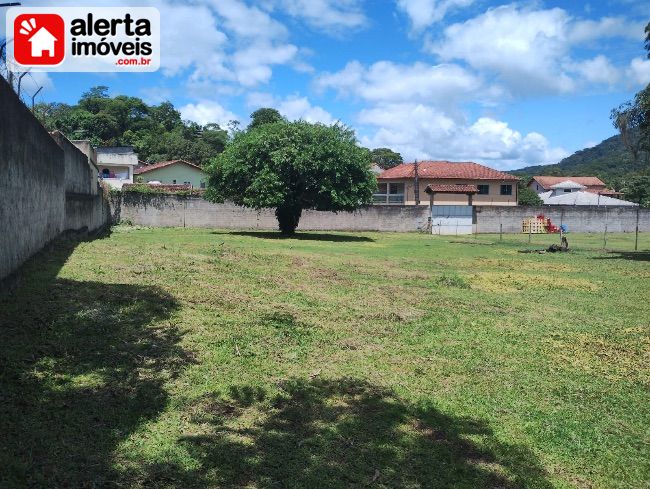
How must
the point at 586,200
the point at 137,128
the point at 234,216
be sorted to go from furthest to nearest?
1. the point at 137,128
2. the point at 586,200
3. the point at 234,216

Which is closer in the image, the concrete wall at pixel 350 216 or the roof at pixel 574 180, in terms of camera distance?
the concrete wall at pixel 350 216

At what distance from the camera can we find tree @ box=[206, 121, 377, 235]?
25047mm

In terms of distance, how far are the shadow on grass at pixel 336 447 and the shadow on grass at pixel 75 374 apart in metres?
0.49

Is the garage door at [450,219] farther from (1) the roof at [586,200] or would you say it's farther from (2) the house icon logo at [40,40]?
(2) the house icon logo at [40,40]

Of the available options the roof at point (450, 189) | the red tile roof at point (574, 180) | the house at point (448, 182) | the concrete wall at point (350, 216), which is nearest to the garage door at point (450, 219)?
the concrete wall at point (350, 216)

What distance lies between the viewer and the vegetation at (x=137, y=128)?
229ft

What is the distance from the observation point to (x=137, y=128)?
79750 millimetres

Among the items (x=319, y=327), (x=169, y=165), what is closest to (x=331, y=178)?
(x=319, y=327)

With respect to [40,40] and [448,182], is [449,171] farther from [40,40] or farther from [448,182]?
[40,40]

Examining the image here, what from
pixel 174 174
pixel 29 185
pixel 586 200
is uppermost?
pixel 174 174

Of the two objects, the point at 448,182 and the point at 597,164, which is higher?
the point at 597,164

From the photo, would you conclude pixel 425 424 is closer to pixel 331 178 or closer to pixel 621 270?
pixel 621 270

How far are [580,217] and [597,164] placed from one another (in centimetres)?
9378

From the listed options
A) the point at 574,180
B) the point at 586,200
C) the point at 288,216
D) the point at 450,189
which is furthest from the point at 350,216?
the point at 574,180
